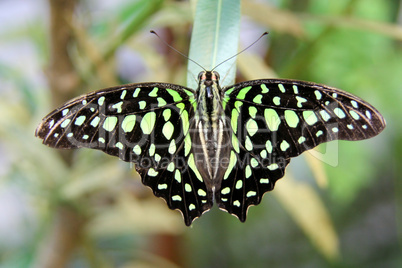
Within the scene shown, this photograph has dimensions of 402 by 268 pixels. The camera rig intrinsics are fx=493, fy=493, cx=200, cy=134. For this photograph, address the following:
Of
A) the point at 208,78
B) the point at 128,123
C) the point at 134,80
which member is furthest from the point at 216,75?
the point at 134,80

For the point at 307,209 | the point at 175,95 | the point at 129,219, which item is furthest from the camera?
the point at 129,219

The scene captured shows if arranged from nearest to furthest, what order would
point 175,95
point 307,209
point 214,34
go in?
1. point 214,34
2. point 175,95
3. point 307,209

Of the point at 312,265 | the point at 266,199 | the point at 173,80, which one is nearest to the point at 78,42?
the point at 173,80

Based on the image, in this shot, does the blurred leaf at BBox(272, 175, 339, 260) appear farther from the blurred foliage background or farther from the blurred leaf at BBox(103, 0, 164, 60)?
the blurred leaf at BBox(103, 0, 164, 60)

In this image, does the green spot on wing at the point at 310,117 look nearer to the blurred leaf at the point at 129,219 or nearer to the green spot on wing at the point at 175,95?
the green spot on wing at the point at 175,95

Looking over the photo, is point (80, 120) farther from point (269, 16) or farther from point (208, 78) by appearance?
point (269, 16)

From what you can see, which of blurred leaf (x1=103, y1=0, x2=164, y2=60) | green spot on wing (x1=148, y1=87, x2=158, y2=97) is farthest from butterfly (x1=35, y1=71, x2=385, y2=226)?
blurred leaf (x1=103, y1=0, x2=164, y2=60)
